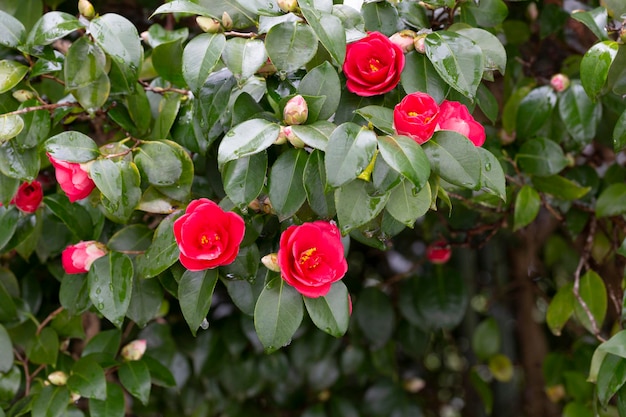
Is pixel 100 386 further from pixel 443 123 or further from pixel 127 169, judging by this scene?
pixel 443 123

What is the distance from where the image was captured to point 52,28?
2.98 ft

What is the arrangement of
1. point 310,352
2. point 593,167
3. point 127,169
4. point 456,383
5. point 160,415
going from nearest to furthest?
1. point 127,169
2. point 593,167
3. point 310,352
4. point 160,415
5. point 456,383

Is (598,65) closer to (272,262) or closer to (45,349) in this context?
(272,262)

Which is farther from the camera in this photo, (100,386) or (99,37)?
(100,386)

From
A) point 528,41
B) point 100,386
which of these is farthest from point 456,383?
point 100,386

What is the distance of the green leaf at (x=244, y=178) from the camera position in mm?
810

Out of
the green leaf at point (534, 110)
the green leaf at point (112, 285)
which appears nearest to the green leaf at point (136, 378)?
the green leaf at point (112, 285)

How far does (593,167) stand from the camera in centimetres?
141

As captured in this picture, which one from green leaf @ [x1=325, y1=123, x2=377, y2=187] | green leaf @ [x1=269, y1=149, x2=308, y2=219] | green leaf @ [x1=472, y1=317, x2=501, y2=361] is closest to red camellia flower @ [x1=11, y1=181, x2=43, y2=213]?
green leaf @ [x1=269, y1=149, x2=308, y2=219]

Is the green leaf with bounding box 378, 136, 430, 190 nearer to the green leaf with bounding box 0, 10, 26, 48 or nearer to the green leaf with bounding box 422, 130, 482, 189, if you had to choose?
the green leaf with bounding box 422, 130, 482, 189

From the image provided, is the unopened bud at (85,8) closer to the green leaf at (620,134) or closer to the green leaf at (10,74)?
the green leaf at (10,74)

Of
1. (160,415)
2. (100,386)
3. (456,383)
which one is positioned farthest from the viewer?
(456,383)

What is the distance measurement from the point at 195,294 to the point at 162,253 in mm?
68

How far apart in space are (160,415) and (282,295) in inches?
40.1
